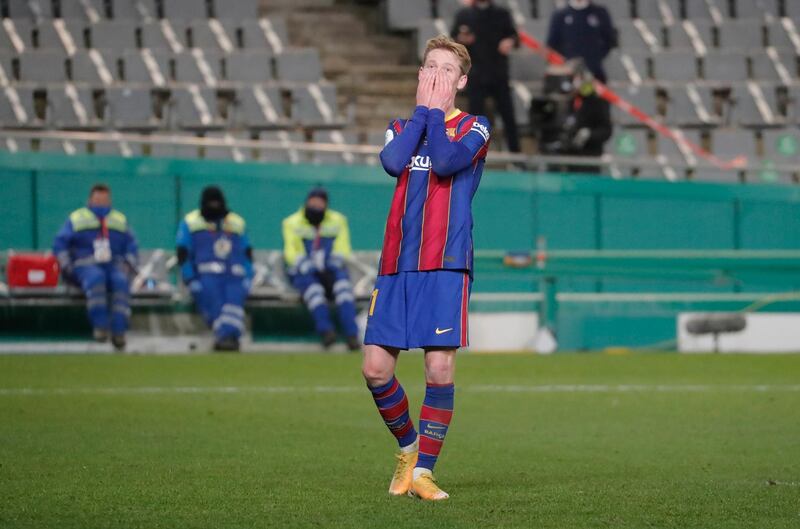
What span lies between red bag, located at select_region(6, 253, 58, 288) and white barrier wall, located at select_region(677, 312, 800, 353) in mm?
7580

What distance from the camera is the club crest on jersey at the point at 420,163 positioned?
7.18 metres

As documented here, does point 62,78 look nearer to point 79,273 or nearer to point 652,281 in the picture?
point 79,273

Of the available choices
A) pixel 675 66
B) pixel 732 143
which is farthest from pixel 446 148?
pixel 675 66

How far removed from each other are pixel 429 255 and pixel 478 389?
741 centimetres

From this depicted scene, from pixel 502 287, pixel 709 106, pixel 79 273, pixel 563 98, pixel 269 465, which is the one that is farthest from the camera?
pixel 709 106

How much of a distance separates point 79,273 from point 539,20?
912 cm

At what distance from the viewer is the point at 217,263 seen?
63.0 feet

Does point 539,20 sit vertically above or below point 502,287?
above

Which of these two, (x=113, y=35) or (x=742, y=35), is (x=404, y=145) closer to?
(x=113, y=35)

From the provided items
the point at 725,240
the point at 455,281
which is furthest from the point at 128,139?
the point at 455,281

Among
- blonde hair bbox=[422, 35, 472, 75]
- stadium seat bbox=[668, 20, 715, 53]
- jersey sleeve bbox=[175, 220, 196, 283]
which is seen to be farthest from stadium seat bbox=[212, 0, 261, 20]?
blonde hair bbox=[422, 35, 472, 75]

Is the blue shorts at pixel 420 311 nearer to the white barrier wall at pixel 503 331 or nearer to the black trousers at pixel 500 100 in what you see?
the white barrier wall at pixel 503 331

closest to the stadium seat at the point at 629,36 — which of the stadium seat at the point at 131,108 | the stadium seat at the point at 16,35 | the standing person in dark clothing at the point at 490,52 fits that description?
the standing person in dark clothing at the point at 490,52

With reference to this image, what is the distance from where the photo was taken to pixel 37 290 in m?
19.0
